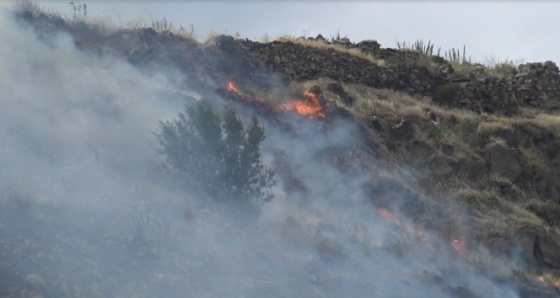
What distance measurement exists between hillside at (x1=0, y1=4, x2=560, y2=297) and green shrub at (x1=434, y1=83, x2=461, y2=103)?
0.15 ft

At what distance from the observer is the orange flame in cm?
1677

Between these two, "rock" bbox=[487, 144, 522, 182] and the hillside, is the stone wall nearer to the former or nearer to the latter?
the hillside

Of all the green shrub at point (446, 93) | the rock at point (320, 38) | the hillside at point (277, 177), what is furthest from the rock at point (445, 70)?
the rock at point (320, 38)

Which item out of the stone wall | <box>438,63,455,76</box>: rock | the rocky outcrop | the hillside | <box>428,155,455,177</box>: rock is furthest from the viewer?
the rocky outcrop

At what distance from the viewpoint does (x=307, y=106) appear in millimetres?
17016

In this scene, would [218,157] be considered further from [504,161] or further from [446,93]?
[446,93]

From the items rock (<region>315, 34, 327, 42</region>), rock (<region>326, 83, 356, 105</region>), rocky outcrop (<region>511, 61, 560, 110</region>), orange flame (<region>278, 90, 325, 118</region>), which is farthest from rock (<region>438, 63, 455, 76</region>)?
orange flame (<region>278, 90, 325, 118</region>)

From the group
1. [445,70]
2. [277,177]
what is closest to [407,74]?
[445,70]

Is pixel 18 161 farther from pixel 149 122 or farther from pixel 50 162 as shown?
pixel 149 122

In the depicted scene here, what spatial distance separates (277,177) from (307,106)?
3193 millimetres

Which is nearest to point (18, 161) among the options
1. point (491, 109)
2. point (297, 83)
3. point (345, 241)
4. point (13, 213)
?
point (13, 213)

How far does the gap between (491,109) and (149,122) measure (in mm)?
10839

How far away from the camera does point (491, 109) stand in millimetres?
21516

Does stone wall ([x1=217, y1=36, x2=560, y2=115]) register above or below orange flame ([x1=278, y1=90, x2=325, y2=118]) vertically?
above
